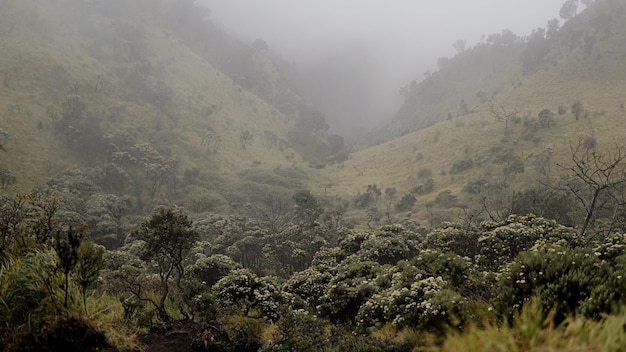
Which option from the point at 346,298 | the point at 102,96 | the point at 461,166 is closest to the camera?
the point at 346,298

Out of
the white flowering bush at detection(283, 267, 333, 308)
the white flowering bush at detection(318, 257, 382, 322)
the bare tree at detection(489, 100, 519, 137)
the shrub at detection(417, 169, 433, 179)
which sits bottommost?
the white flowering bush at detection(283, 267, 333, 308)

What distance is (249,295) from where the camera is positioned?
1337 cm

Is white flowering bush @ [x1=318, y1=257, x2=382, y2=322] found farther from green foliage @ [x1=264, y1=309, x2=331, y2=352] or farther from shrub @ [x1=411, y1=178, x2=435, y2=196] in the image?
shrub @ [x1=411, y1=178, x2=435, y2=196]

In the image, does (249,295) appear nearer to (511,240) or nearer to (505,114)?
(511,240)

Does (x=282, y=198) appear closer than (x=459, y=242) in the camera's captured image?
No

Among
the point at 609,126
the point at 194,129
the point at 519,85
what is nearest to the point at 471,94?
the point at 519,85

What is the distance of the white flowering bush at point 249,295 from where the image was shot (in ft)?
42.3

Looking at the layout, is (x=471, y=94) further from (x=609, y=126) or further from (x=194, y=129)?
(x=194, y=129)

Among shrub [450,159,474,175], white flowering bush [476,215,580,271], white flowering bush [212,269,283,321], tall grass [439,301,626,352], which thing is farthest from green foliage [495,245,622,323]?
shrub [450,159,474,175]

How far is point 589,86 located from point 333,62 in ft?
439

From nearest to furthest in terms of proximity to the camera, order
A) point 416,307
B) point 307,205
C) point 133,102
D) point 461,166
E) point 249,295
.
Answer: point 416,307 → point 249,295 → point 307,205 → point 461,166 → point 133,102

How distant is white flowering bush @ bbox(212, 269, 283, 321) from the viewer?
42.3 ft

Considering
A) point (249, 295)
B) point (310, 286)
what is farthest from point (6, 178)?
point (249, 295)

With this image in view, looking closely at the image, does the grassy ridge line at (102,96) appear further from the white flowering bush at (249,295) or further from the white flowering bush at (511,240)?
the white flowering bush at (511,240)
